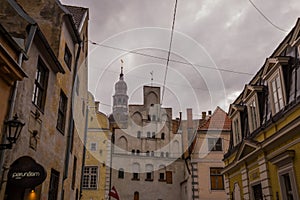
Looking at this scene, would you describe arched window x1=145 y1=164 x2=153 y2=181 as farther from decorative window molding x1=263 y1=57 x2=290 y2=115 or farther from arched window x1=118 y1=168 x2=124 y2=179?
decorative window molding x1=263 y1=57 x2=290 y2=115

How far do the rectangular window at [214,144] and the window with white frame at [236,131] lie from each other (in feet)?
36.2

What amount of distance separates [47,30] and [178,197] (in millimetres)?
27900

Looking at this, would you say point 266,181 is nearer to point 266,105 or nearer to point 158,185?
point 266,105

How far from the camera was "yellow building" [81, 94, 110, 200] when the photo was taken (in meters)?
29.7

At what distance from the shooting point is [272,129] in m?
11.6

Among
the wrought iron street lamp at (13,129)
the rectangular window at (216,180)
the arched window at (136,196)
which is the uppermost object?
the rectangular window at (216,180)

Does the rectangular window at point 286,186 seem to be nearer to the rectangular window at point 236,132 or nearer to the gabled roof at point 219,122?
the rectangular window at point 236,132

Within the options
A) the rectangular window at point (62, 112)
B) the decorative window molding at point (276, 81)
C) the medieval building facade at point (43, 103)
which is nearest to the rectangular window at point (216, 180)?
the medieval building facade at point (43, 103)

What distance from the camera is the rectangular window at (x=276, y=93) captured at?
1133 cm

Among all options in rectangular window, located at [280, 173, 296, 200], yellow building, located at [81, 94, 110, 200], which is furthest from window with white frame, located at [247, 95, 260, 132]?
yellow building, located at [81, 94, 110, 200]

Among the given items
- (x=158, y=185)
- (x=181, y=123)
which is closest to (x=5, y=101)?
(x=158, y=185)

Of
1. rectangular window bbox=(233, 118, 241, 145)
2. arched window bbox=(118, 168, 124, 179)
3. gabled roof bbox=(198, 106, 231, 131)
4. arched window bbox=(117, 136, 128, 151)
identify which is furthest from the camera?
arched window bbox=(117, 136, 128, 151)

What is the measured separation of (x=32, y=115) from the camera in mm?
9000

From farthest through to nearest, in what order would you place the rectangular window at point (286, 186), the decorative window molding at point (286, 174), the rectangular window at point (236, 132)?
the rectangular window at point (236, 132), the rectangular window at point (286, 186), the decorative window molding at point (286, 174)
